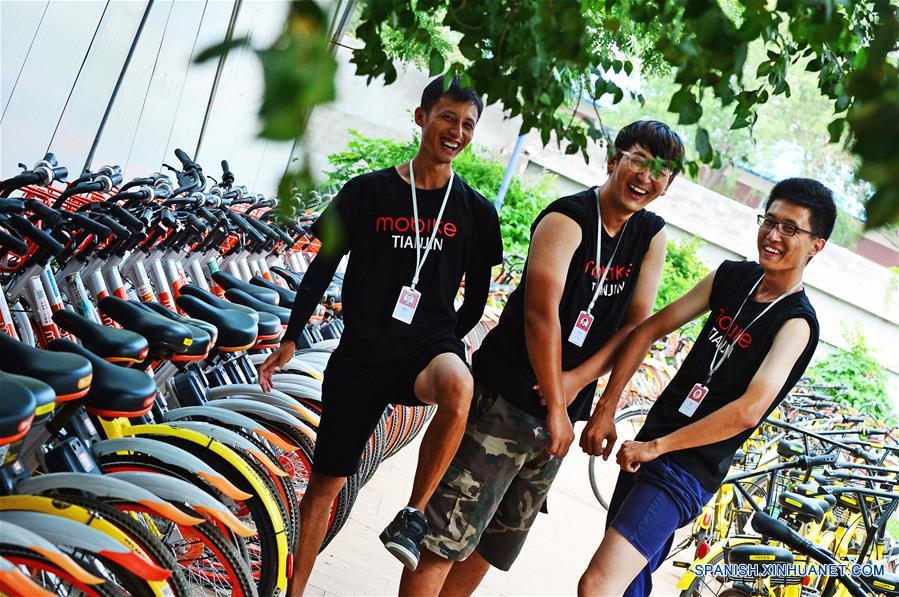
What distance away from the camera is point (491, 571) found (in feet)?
18.0

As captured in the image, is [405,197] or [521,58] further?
[405,197]

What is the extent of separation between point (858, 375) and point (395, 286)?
1439 centimetres

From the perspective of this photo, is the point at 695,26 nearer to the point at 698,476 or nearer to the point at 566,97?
the point at 566,97

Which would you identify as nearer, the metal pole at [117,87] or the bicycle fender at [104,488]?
the bicycle fender at [104,488]

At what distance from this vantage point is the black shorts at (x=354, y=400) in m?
3.51

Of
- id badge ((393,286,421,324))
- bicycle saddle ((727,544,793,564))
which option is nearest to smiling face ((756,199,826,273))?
id badge ((393,286,421,324))

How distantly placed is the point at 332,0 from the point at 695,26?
0.73 metres

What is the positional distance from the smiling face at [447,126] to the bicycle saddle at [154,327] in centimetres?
100

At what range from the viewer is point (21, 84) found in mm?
5867

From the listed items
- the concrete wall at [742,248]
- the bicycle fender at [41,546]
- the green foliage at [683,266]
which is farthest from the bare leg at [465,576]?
the concrete wall at [742,248]

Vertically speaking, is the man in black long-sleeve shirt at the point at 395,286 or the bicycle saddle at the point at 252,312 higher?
the man in black long-sleeve shirt at the point at 395,286

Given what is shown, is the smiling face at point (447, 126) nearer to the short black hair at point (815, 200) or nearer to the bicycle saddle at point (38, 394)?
the short black hair at point (815, 200)

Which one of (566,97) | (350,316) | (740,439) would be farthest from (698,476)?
(566,97)

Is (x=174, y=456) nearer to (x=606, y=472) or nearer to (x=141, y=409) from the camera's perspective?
(x=141, y=409)
